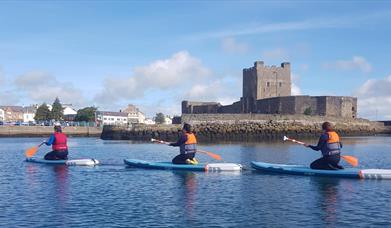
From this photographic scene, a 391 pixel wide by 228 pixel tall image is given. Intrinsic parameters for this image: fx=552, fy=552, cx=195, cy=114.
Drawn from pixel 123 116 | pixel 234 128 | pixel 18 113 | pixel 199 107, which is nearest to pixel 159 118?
pixel 123 116

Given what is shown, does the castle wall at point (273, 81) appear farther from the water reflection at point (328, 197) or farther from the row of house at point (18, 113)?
the row of house at point (18, 113)

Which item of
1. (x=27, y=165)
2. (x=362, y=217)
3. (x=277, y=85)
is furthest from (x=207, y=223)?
(x=277, y=85)

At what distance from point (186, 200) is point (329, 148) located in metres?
6.27

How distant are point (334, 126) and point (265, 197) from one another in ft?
160

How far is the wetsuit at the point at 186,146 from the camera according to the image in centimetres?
2041

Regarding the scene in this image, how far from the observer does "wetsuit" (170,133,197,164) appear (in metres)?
20.4

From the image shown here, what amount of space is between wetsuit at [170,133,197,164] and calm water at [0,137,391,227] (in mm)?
931

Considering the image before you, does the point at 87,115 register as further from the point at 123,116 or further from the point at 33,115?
the point at 123,116

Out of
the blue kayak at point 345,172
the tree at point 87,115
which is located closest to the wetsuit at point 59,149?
the blue kayak at point 345,172

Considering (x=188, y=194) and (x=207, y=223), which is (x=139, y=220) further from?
(x=188, y=194)

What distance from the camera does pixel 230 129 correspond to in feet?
183

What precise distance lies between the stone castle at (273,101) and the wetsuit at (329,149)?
180ft

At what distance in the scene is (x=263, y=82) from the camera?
83.0 m

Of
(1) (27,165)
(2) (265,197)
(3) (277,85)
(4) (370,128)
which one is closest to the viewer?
(2) (265,197)
